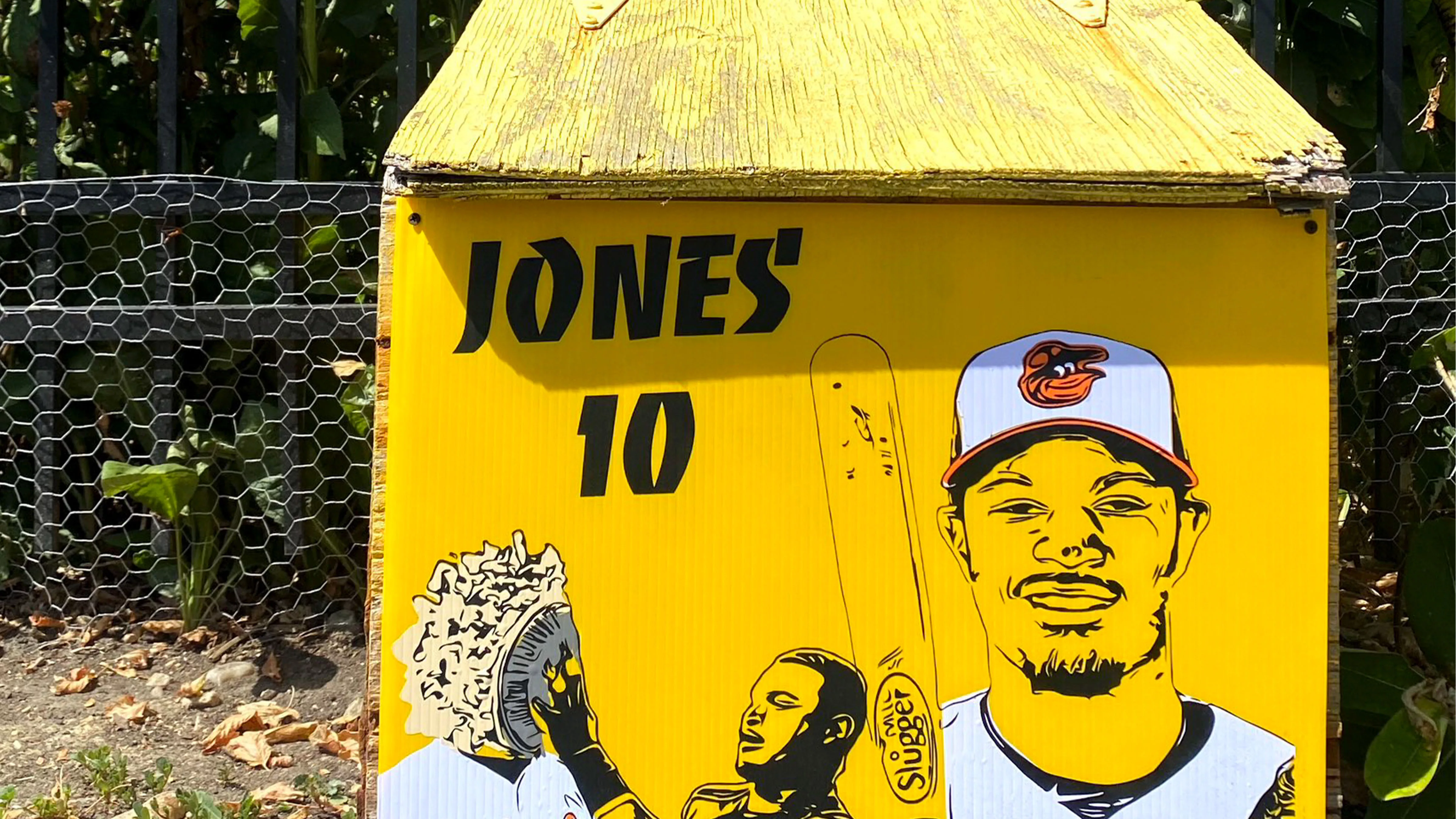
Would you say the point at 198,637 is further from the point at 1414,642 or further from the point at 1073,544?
the point at 1414,642

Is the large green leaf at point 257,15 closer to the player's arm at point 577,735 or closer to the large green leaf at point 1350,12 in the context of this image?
the player's arm at point 577,735

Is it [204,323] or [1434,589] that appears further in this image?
[204,323]

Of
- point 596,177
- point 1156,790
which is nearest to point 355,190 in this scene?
point 596,177

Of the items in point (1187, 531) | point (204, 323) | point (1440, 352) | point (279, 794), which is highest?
point (1440, 352)

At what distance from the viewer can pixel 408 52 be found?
2250 mm

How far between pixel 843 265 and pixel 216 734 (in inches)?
69.3

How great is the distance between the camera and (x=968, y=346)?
1.49 metres

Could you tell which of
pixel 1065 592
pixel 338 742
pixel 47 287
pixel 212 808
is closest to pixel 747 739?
pixel 1065 592

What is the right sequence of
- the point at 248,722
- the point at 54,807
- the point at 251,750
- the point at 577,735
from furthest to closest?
the point at 248,722 → the point at 251,750 → the point at 54,807 → the point at 577,735

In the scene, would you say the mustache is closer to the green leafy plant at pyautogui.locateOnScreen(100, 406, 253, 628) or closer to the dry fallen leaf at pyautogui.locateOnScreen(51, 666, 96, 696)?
the green leafy plant at pyautogui.locateOnScreen(100, 406, 253, 628)

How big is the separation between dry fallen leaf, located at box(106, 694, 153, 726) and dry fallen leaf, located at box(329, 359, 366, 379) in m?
0.87

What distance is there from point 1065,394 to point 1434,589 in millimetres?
974

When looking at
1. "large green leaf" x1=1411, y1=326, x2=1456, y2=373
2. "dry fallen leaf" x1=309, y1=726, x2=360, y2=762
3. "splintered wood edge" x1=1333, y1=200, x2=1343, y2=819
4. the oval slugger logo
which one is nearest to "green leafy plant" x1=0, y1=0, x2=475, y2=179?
"dry fallen leaf" x1=309, y1=726, x2=360, y2=762

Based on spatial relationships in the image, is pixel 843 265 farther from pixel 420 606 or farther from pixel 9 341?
pixel 9 341
